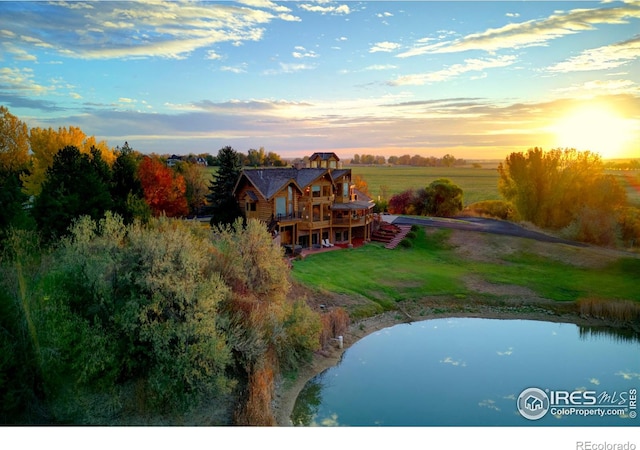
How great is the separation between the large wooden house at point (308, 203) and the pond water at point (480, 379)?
483 inches

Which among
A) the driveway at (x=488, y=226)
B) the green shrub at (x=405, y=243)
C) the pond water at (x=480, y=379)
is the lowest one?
the pond water at (x=480, y=379)

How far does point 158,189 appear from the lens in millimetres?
33062

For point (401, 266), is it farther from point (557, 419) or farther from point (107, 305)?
point (107, 305)

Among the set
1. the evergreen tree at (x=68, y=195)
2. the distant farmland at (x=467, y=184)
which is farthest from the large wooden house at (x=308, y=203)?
the distant farmland at (x=467, y=184)

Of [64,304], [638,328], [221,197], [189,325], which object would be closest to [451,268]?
[638,328]

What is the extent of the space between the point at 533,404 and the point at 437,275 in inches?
542

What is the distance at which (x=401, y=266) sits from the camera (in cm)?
2783

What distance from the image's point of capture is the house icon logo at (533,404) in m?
12.4

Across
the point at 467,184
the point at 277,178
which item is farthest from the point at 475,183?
the point at 277,178

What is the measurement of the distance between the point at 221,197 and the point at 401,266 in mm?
12911

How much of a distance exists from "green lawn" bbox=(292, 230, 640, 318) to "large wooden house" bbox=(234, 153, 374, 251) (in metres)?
2.56

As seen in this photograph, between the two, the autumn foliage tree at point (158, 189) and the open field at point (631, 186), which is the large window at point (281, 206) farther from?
the open field at point (631, 186)

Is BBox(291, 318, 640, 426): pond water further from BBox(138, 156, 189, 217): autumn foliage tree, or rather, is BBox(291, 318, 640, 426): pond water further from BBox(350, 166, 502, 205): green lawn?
BBox(350, 166, 502, 205): green lawn

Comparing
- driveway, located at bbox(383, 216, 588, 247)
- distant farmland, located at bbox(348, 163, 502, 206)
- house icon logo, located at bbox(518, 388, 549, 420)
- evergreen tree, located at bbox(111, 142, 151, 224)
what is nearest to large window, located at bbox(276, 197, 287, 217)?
evergreen tree, located at bbox(111, 142, 151, 224)
